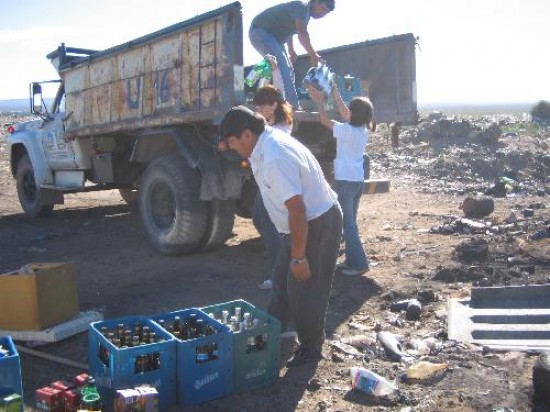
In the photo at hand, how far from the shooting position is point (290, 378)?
12.4ft

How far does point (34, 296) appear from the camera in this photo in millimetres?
4316

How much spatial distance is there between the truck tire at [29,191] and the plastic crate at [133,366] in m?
6.80

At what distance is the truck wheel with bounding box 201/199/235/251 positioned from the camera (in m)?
6.40

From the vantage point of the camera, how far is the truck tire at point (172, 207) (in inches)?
249

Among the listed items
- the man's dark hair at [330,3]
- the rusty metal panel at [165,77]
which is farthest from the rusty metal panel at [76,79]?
the man's dark hair at [330,3]

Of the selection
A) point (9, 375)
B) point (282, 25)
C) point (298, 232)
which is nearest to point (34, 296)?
→ point (9, 375)

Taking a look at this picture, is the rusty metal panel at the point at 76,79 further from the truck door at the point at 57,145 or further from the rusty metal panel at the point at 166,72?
the rusty metal panel at the point at 166,72

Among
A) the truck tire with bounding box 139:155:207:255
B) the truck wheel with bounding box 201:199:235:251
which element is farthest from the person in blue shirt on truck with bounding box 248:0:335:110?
the truck tire with bounding box 139:155:207:255

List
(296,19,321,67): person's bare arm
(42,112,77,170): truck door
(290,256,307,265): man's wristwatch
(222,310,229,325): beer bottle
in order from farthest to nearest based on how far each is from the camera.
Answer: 1. (42,112,77,170): truck door
2. (296,19,321,67): person's bare arm
3. (222,310,229,325): beer bottle
4. (290,256,307,265): man's wristwatch

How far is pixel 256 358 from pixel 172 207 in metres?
3.47

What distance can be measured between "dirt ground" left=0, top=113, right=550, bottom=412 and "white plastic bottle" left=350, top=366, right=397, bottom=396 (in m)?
0.05

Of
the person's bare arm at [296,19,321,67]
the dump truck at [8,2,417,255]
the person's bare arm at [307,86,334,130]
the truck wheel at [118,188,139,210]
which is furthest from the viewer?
the truck wheel at [118,188,139,210]

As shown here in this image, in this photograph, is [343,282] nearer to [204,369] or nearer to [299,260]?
[299,260]

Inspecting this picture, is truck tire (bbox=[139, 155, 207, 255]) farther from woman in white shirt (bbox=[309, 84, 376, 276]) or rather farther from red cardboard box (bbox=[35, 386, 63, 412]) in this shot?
red cardboard box (bbox=[35, 386, 63, 412])
